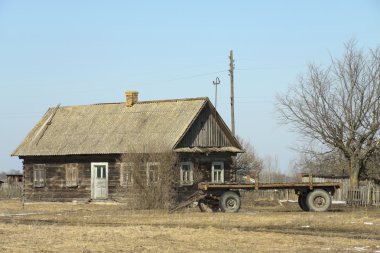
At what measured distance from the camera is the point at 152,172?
105 ft

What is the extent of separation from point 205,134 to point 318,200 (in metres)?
10.3

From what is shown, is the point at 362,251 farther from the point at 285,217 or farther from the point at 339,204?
the point at 339,204

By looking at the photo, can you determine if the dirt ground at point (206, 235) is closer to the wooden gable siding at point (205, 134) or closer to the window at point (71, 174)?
the wooden gable siding at point (205, 134)

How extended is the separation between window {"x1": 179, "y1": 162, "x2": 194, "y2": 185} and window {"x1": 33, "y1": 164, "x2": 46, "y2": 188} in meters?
8.99

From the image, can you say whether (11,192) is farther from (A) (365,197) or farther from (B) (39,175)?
(A) (365,197)

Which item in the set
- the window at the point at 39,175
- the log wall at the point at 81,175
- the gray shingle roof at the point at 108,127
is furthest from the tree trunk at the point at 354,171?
the window at the point at 39,175

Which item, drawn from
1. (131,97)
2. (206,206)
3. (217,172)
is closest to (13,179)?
(131,97)

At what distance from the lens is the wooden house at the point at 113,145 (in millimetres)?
38781

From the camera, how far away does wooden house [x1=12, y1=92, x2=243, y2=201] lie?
127 feet

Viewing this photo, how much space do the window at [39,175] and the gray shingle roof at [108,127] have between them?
932 millimetres

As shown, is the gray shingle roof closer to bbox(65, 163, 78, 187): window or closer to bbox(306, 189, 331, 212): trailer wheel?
bbox(65, 163, 78, 187): window

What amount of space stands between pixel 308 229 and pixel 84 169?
21.2m

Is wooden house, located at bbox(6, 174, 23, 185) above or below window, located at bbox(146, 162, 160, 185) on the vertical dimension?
below

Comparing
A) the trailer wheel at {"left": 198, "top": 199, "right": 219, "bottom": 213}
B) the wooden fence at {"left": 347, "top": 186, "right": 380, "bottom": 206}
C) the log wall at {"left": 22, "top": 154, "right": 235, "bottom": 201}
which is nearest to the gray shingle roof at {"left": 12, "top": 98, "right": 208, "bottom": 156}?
the log wall at {"left": 22, "top": 154, "right": 235, "bottom": 201}
